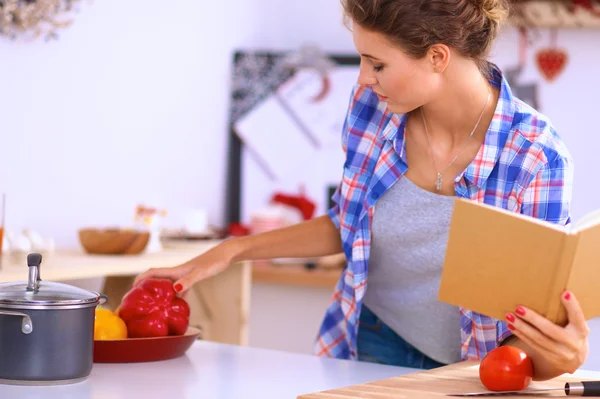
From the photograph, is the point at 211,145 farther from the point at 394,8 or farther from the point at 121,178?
the point at 394,8

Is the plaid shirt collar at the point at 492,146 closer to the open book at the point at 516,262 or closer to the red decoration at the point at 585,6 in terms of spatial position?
the open book at the point at 516,262

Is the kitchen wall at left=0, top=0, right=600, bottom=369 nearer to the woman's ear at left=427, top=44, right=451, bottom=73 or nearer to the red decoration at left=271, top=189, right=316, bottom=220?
the red decoration at left=271, top=189, right=316, bottom=220

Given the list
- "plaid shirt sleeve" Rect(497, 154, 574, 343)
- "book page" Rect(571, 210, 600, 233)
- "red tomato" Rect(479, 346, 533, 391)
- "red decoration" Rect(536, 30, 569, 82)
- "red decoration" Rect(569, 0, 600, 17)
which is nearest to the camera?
"book page" Rect(571, 210, 600, 233)

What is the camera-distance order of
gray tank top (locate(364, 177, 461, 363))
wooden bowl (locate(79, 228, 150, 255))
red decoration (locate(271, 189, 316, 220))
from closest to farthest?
gray tank top (locate(364, 177, 461, 363))
wooden bowl (locate(79, 228, 150, 255))
red decoration (locate(271, 189, 316, 220))

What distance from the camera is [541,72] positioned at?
3781mm

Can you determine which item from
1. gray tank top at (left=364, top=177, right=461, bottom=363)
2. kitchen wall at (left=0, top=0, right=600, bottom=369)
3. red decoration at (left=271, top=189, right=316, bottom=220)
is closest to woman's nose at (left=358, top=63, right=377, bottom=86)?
gray tank top at (left=364, top=177, right=461, bottom=363)

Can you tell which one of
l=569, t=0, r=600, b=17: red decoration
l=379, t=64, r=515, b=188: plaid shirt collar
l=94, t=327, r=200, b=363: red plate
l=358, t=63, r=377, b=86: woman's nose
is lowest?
l=94, t=327, r=200, b=363: red plate

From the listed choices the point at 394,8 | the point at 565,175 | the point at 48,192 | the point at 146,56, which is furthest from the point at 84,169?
the point at 565,175

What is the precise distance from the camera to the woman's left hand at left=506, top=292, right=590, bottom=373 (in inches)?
48.1

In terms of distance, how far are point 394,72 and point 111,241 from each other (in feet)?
5.04

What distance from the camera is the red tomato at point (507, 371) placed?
4.17 feet

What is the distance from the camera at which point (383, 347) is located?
1.85 m

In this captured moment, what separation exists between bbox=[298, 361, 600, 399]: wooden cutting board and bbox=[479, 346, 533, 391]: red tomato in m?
0.03

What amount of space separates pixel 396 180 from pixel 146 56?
2.00m
